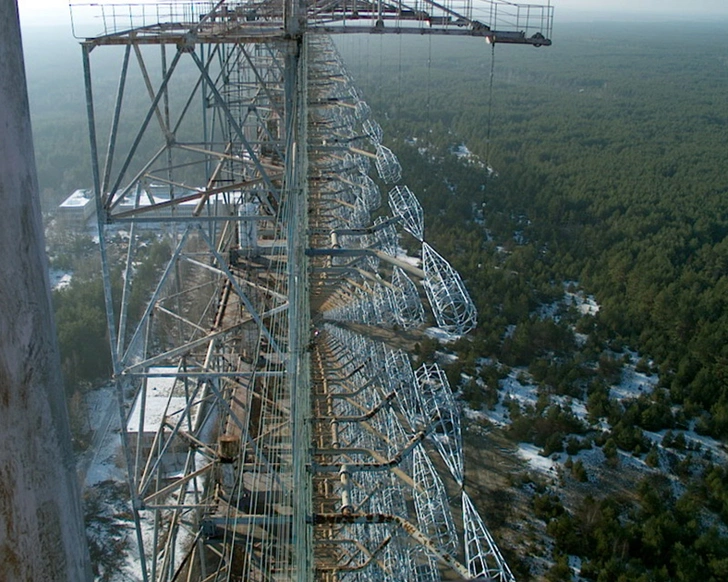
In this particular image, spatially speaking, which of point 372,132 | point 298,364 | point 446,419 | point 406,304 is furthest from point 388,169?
point 298,364

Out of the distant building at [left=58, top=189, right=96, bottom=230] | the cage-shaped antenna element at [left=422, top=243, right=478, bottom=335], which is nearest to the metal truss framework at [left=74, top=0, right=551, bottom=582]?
the cage-shaped antenna element at [left=422, top=243, right=478, bottom=335]

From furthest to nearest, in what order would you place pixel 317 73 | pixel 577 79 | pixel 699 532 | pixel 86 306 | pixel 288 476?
pixel 577 79
pixel 86 306
pixel 317 73
pixel 699 532
pixel 288 476

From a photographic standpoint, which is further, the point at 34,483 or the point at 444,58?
the point at 444,58

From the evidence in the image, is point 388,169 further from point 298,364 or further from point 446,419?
point 298,364

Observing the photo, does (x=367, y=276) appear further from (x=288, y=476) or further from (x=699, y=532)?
(x=699, y=532)

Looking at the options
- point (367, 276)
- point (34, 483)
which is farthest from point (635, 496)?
point (34, 483)

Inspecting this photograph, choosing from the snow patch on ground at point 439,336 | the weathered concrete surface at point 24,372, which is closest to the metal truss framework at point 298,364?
the weathered concrete surface at point 24,372

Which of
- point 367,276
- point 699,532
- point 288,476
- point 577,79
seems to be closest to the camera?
point 288,476
